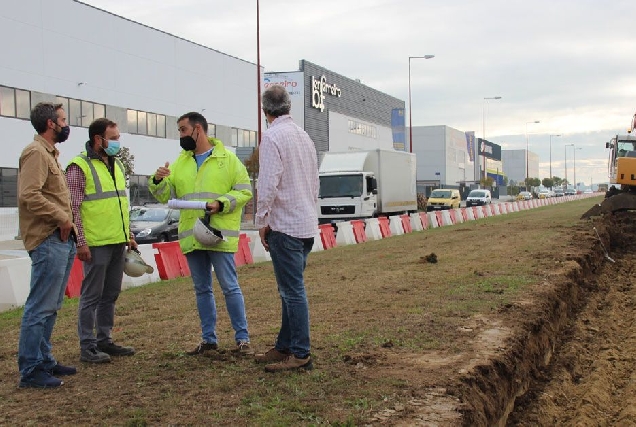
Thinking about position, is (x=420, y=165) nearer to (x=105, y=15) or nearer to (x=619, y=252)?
(x=105, y=15)

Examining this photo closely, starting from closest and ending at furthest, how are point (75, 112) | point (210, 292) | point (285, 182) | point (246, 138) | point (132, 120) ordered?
1. point (285, 182)
2. point (210, 292)
3. point (75, 112)
4. point (132, 120)
5. point (246, 138)

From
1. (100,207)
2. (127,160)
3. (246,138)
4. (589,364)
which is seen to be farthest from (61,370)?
(246,138)

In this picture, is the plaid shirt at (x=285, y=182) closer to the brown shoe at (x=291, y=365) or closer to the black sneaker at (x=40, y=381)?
the brown shoe at (x=291, y=365)

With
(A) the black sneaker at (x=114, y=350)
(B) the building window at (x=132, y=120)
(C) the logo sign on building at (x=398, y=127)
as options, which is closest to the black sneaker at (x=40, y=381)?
(A) the black sneaker at (x=114, y=350)

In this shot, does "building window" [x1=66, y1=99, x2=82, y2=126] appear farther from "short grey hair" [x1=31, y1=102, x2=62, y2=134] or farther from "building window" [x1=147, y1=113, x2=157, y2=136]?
"short grey hair" [x1=31, y1=102, x2=62, y2=134]

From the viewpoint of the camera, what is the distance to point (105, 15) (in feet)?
119

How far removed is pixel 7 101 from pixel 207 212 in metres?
28.4

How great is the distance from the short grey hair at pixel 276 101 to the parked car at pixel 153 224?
15.8m

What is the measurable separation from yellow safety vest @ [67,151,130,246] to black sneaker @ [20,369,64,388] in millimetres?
1128

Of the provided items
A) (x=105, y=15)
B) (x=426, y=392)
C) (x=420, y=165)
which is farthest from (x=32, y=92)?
(x=420, y=165)

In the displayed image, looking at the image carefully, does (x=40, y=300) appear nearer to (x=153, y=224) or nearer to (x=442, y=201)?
(x=153, y=224)

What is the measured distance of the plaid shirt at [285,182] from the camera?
5176 millimetres

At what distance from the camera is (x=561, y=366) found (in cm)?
729

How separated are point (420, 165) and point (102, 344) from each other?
9877 cm
